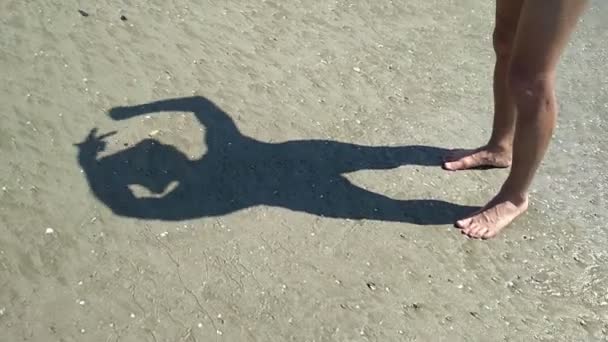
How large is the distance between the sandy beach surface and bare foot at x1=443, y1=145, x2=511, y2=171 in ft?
0.15

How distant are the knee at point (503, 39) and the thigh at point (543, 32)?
1.26ft

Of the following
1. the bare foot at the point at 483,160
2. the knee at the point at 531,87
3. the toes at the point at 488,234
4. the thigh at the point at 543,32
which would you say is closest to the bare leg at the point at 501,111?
the bare foot at the point at 483,160

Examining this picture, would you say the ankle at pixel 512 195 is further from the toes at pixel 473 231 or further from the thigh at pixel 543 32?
the thigh at pixel 543 32

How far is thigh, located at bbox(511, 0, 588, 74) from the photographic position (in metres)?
2.67

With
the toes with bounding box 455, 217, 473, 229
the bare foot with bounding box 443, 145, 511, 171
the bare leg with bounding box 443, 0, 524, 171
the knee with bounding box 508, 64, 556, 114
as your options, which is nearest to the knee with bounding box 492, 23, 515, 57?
the bare leg with bounding box 443, 0, 524, 171

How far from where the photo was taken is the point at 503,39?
3.28 meters

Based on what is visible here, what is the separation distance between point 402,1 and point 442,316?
2.82 metres

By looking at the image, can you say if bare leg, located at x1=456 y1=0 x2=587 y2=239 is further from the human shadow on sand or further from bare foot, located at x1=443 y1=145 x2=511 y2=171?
bare foot, located at x1=443 y1=145 x2=511 y2=171

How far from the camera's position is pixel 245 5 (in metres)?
4.86

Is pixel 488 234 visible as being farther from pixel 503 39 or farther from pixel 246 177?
pixel 246 177

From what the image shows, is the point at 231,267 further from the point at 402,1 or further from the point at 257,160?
the point at 402,1

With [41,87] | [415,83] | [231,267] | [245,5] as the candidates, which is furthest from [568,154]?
[41,87]

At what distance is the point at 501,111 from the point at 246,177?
1183mm

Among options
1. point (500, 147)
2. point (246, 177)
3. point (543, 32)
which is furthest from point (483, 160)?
point (246, 177)
